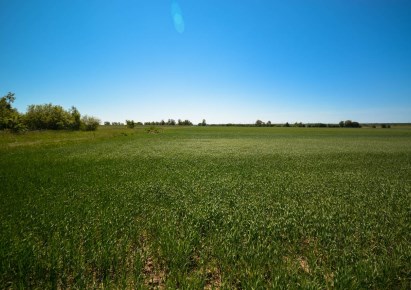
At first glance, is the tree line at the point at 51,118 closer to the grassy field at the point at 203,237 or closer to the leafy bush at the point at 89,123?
the leafy bush at the point at 89,123

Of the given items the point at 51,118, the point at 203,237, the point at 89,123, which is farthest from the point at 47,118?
the point at 203,237

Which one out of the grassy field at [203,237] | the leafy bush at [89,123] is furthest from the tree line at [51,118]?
the grassy field at [203,237]

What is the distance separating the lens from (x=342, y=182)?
14.3m

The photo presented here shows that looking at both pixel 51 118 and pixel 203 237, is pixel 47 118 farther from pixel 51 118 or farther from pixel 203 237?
pixel 203 237

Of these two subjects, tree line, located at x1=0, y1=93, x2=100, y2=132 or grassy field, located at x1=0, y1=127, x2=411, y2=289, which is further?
tree line, located at x1=0, y1=93, x2=100, y2=132

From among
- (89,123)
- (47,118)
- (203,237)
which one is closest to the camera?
(203,237)

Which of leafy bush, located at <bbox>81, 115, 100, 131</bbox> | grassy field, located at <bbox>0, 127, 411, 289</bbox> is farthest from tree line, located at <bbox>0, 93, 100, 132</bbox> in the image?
grassy field, located at <bbox>0, 127, 411, 289</bbox>

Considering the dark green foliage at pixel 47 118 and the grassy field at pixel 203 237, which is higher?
the dark green foliage at pixel 47 118

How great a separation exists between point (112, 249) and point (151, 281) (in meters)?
1.49

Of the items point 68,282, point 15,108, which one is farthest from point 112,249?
point 15,108

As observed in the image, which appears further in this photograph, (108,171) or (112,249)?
(108,171)

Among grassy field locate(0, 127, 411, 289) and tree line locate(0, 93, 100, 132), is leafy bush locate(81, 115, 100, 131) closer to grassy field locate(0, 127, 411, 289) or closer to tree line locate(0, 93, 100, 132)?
tree line locate(0, 93, 100, 132)

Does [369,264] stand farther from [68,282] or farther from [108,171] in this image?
[108,171]

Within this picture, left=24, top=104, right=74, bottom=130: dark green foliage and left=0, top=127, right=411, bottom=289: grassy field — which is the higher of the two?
left=24, top=104, right=74, bottom=130: dark green foliage
